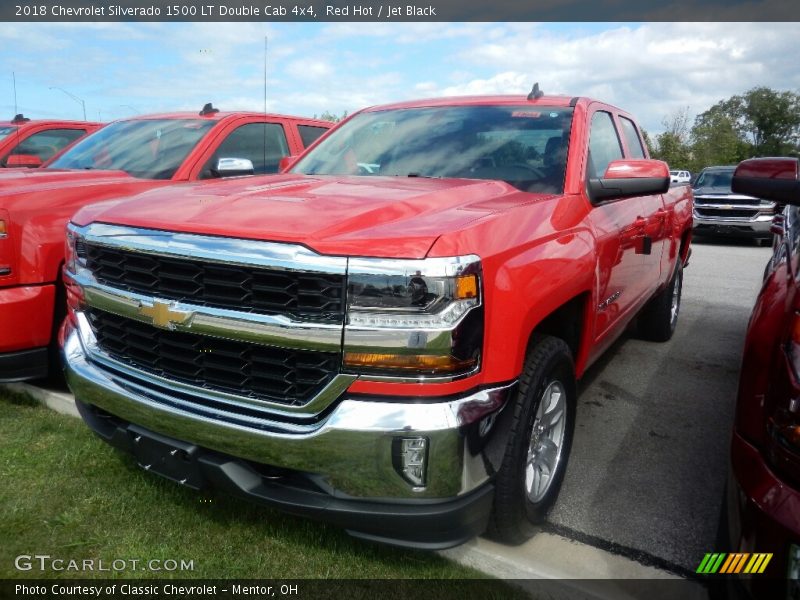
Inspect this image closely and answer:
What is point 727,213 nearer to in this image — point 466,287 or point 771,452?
point 771,452

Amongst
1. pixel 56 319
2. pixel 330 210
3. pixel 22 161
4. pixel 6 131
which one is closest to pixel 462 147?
pixel 330 210

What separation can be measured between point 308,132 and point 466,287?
15.2 feet

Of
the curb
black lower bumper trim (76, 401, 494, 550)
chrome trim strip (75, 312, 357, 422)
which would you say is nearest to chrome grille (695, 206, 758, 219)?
the curb

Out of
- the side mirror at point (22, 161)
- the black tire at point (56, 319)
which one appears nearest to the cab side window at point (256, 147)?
the black tire at point (56, 319)

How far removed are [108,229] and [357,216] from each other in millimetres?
1017

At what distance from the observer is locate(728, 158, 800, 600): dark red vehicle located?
5.42ft

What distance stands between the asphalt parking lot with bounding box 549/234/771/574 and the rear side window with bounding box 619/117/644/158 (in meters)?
1.58

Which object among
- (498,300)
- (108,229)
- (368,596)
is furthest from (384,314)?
(108,229)

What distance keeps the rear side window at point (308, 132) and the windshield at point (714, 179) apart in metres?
11.5

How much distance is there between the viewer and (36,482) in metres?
2.94

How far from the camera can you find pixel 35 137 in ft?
25.3

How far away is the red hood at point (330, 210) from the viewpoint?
6.63 feet

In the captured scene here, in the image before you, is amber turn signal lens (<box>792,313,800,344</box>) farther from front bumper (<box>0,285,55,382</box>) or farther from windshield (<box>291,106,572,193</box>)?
front bumper (<box>0,285,55,382</box>)

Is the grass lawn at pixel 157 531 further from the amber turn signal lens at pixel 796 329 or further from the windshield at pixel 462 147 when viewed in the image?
the windshield at pixel 462 147
